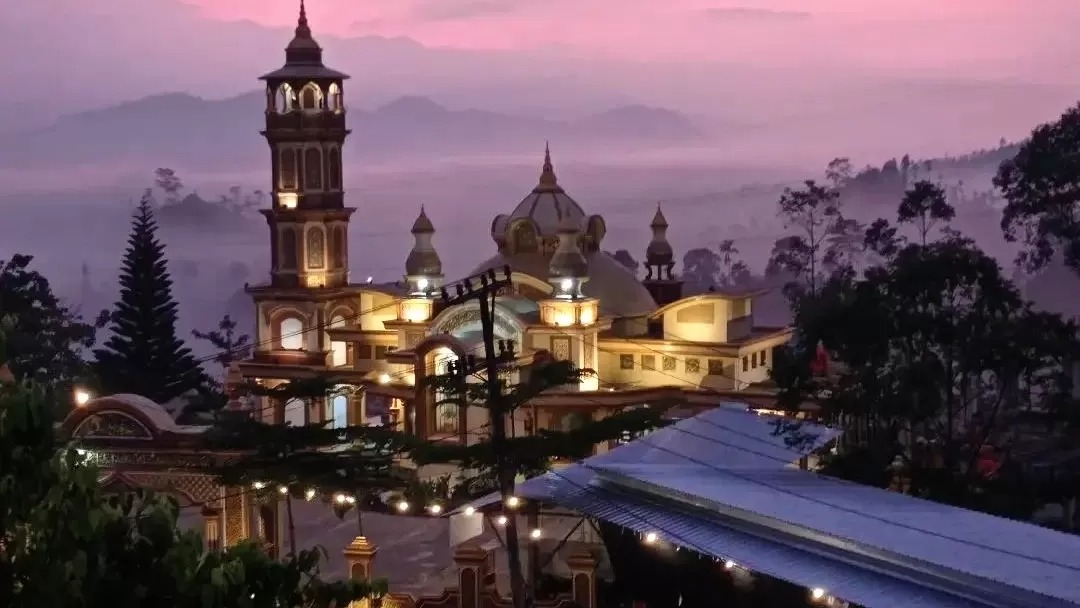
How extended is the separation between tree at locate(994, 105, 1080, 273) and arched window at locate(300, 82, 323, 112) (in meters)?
12.0

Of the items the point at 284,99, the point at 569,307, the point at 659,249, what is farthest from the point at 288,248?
the point at 659,249

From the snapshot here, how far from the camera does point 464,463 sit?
33.0 ft

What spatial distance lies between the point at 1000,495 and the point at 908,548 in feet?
14.8

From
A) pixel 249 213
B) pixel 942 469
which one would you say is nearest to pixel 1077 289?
pixel 942 469

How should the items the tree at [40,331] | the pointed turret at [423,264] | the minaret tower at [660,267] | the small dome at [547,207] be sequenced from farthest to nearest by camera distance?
the tree at [40,331], the minaret tower at [660,267], the small dome at [547,207], the pointed turret at [423,264]

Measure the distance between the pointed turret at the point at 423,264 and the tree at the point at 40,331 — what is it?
7.09 m

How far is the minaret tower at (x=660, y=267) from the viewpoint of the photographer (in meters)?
24.3

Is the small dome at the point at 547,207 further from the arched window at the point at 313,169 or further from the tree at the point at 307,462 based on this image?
the tree at the point at 307,462

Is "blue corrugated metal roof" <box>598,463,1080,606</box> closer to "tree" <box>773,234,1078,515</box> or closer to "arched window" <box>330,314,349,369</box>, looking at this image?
"tree" <box>773,234,1078,515</box>

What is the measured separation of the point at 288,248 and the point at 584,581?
1309 centimetres

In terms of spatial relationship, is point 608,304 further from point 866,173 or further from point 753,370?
point 866,173

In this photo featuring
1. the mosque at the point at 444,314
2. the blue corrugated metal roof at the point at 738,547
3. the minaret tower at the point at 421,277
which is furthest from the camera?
the minaret tower at the point at 421,277

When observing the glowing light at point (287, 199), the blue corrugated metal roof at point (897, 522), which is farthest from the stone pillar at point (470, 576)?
the glowing light at point (287, 199)

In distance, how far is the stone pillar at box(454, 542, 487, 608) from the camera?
11609 millimetres
